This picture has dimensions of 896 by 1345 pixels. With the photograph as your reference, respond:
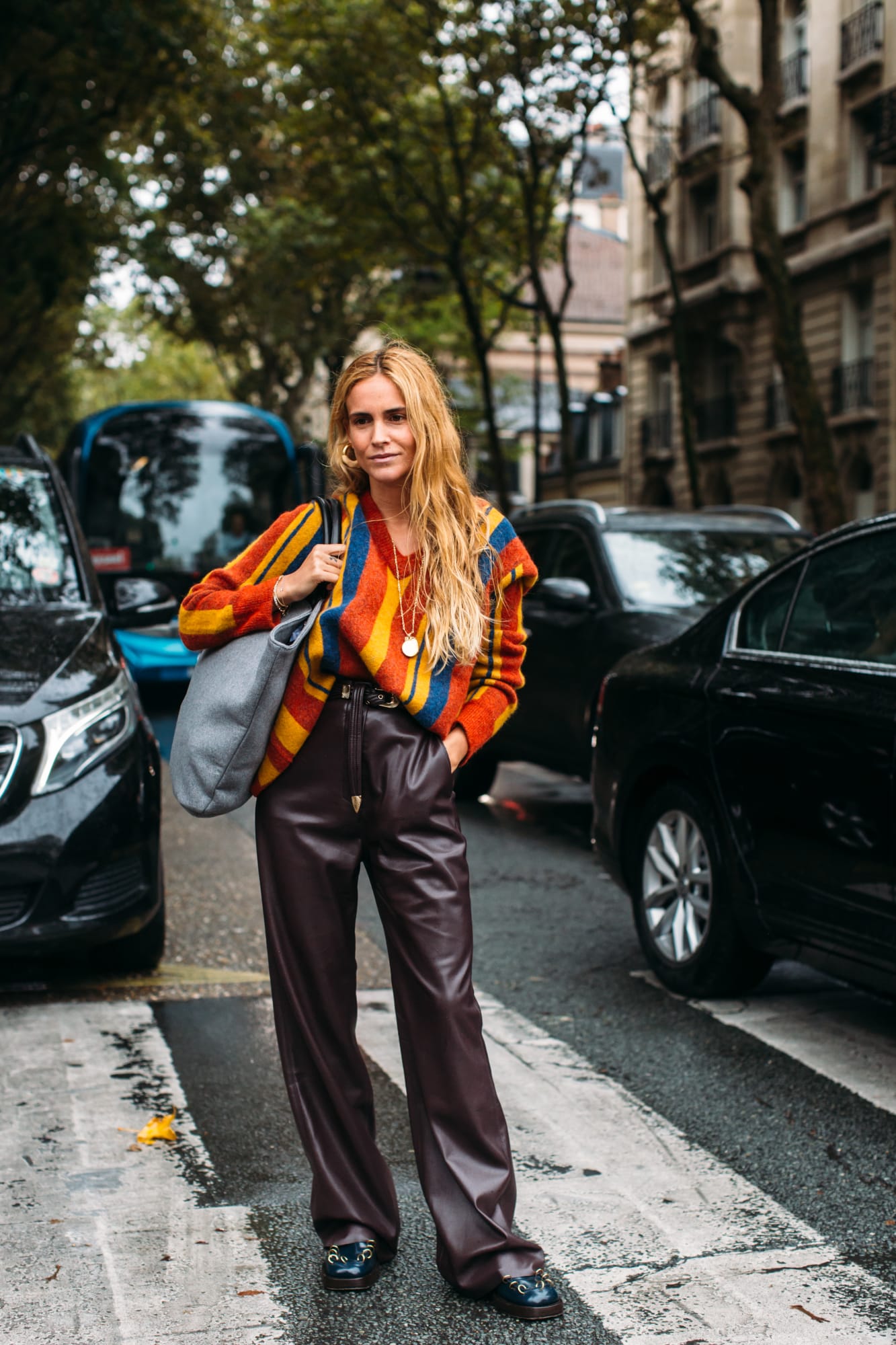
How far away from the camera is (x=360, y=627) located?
2.94 meters

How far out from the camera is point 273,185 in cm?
3162

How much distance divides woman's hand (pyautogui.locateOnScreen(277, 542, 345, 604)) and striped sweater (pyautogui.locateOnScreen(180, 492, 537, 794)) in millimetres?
23

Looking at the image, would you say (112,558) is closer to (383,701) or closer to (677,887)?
(677,887)

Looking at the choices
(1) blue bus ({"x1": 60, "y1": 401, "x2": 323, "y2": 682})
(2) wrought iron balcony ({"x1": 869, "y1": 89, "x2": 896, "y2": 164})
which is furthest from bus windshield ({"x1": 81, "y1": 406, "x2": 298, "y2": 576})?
(2) wrought iron balcony ({"x1": 869, "y1": 89, "x2": 896, "y2": 164})

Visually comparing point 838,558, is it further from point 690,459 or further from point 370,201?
point 370,201

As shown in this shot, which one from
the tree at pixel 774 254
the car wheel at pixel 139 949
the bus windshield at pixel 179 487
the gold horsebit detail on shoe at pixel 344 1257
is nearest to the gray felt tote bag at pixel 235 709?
the gold horsebit detail on shoe at pixel 344 1257

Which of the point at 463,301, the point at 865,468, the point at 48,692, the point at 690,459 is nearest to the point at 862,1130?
the point at 48,692

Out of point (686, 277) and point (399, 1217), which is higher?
point (686, 277)

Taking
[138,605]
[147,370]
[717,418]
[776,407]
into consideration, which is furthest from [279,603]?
[147,370]

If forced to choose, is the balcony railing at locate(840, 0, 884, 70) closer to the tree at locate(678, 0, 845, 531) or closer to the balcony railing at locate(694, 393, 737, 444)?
the balcony railing at locate(694, 393, 737, 444)

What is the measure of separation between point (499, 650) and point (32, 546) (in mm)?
3455

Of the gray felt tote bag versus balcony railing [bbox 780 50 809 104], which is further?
balcony railing [bbox 780 50 809 104]

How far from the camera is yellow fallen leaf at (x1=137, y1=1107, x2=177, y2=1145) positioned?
12.8 feet

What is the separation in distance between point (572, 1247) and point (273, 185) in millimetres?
30671
